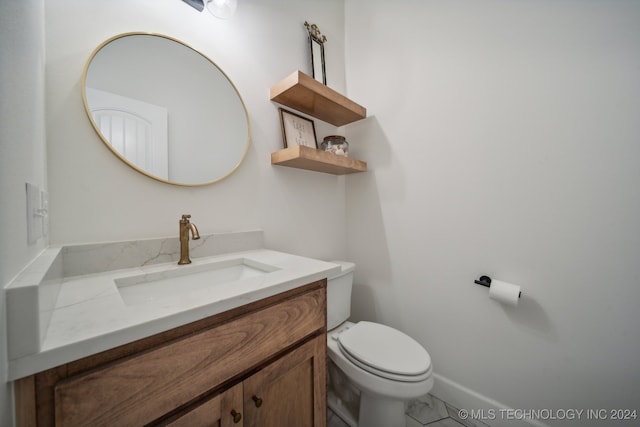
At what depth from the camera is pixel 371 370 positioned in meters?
0.93

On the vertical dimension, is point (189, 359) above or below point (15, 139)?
below

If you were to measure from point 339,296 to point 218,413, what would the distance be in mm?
837

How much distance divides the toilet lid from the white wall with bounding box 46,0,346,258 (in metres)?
0.57

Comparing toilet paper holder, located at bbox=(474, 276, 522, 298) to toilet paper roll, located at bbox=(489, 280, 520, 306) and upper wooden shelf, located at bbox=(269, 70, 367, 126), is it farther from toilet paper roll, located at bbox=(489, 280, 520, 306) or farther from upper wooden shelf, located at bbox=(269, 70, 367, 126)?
upper wooden shelf, located at bbox=(269, 70, 367, 126)

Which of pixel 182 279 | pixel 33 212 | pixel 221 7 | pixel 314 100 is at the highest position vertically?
pixel 221 7

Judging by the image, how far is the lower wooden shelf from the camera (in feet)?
3.76

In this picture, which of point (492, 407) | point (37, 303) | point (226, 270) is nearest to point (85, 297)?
point (37, 303)

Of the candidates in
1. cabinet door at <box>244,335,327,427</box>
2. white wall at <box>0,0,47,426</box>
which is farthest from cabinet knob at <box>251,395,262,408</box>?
white wall at <box>0,0,47,426</box>

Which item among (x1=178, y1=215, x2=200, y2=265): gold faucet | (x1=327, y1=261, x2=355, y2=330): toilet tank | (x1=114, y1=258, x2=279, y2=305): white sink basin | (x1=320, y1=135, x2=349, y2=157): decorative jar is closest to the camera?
(x1=114, y1=258, x2=279, y2=305): white sink basin

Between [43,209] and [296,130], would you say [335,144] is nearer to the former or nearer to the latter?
[296,130]

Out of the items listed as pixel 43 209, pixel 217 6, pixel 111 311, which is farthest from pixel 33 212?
pixel 217 6

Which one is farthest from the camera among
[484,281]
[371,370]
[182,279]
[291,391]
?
[484,281]

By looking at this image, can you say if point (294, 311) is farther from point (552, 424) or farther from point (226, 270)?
point (552, 424)

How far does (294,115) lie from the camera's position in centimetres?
138
